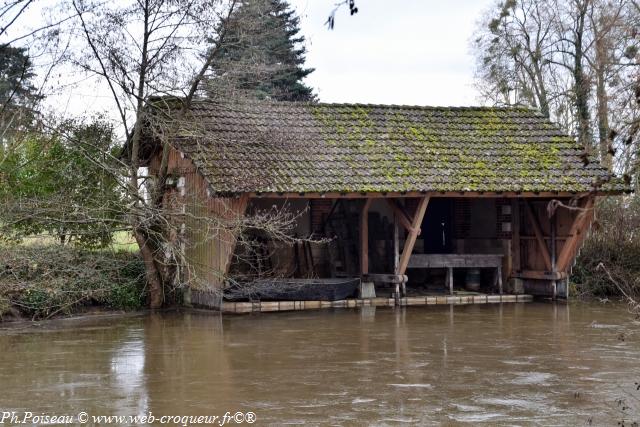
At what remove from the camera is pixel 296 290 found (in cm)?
1858

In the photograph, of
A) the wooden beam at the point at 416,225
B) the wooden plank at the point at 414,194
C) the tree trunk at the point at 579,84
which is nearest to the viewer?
the wooden plank at the point at 414,194

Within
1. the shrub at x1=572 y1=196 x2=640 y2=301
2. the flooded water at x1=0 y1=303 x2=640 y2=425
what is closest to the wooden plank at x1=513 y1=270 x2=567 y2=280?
the shrub at x1=572 y1=196 x2=640 y2=301

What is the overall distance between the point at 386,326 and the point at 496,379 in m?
5.34

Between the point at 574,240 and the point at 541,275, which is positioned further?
the point at 541,275

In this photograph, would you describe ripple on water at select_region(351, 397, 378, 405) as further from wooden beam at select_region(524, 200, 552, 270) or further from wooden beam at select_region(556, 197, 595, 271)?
wooden beam at select_region(524, 200, 552, 270)

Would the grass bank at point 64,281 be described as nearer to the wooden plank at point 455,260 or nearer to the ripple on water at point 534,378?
the wooden plank at point 455,260

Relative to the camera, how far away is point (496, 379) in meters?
10.7

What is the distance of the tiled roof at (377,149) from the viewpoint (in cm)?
1784

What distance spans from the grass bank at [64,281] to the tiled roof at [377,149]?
9.37 feet

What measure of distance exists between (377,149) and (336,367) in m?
8.89

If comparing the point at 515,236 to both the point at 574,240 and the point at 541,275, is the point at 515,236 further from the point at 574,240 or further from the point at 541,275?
the point at 574,240

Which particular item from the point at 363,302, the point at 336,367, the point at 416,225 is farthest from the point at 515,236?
the point at 336,367

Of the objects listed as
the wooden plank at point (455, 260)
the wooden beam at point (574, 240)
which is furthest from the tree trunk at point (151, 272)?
the wooden beam at point (574, 240)

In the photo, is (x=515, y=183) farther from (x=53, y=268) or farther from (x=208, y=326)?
(x=53, y=268)
